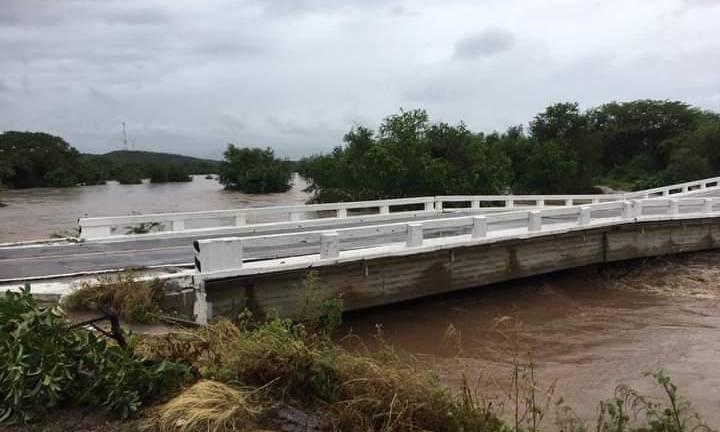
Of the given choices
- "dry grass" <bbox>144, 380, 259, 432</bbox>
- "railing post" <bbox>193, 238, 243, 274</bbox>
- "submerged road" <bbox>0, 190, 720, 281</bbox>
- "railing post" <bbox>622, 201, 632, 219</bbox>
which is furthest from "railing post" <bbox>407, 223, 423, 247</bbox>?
"railing post" <bbox>622, 201, 632, 219</bbox>

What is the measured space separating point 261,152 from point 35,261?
5360cm

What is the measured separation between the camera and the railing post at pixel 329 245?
9883mm

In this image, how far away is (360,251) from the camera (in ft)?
34.9

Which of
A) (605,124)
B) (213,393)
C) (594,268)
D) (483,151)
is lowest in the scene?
(594,268)

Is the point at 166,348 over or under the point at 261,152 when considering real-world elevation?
under

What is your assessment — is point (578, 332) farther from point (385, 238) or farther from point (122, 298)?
point (122, 298)

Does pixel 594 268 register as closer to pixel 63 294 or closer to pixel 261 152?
pixel 63 294

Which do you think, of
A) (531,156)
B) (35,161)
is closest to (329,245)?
(531,156)

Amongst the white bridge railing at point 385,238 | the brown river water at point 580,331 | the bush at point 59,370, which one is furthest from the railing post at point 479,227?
the bush at point 59,370

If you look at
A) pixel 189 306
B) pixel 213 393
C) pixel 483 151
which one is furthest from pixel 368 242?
pixel 483 151

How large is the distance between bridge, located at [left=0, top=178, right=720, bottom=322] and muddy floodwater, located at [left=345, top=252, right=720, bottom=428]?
0.54 metres

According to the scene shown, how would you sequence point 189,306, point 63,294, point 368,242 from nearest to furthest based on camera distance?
point 63,294, point 189,306, point 368,242

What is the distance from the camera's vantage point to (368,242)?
11734 mm

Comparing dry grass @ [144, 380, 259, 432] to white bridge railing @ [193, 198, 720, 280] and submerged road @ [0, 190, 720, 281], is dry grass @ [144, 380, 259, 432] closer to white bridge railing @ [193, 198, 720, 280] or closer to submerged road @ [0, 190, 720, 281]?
white bridge railing @ [193, 198, 720, 280]
